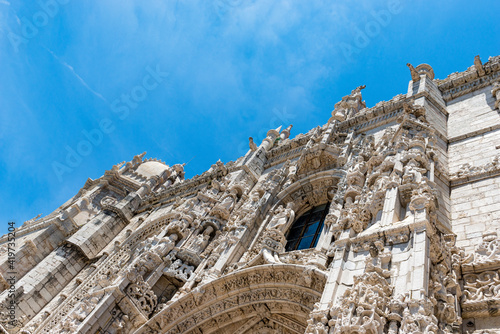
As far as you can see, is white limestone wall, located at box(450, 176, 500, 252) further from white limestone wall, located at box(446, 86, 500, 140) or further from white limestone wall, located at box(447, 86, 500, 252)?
white limestone wall, located at box(446, 86, 500, 140)

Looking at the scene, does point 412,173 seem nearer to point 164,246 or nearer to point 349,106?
point 164,246

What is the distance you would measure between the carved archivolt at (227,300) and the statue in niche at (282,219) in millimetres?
1991

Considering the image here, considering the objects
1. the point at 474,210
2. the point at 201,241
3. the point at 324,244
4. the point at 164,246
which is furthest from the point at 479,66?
the point at 164,246

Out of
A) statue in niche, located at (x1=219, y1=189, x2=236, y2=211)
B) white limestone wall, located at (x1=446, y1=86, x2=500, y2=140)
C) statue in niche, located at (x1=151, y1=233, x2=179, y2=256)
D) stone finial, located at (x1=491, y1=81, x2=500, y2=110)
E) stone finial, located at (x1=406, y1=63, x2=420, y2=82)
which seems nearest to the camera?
statue in niche, located at (x1=151, y1=233, x2=179, y2=256)

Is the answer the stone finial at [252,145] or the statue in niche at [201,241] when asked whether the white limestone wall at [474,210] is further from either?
the stone finial at [252,145]

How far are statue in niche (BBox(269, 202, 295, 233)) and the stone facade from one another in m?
0.04

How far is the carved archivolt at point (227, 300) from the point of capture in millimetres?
8766

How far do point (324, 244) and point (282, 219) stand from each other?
74.9 inches

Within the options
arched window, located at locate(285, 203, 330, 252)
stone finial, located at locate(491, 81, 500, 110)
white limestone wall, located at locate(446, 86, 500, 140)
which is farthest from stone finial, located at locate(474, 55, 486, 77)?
arched window, located at locate(285, 203, 330, 252)

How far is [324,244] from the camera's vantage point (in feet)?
31.6

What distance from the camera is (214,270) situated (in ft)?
32.8

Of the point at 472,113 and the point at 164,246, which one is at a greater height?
the point at 472,113

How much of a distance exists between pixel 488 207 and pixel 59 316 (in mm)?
11614

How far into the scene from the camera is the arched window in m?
11.0
